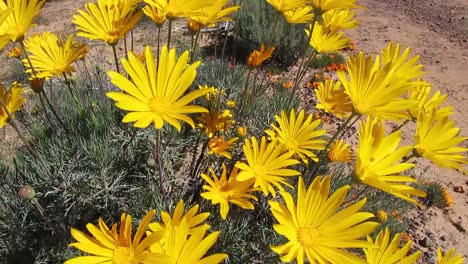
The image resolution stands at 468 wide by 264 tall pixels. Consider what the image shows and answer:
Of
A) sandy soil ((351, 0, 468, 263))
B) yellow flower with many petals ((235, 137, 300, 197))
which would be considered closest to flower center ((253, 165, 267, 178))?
yellow flower with many petals ((235, 137, 300, 197))

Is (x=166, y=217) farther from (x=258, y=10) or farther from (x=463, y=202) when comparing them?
(x=258, y=10)

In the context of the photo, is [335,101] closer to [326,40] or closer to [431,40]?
[326,40]

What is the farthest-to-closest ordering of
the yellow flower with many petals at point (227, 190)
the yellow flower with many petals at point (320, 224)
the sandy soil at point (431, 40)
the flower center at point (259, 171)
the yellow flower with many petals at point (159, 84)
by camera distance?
the sandy soil at point (431, 40) → the flower center at point (259, 171) → the yellow flower with many petals at point (227, 190) → the yellow flower with many petals at point (159, 84) → the yellow flower with many petals at point (320, 224)

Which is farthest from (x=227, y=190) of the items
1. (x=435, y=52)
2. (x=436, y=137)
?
(x=435, y=52)

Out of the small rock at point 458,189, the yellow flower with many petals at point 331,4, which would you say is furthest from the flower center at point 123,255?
the small rock at point 458,189

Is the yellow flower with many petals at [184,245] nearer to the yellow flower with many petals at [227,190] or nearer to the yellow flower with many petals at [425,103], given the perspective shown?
the yellow flower with many petals at [227,190]

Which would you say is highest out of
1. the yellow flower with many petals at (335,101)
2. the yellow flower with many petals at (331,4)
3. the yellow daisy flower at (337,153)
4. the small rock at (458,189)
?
the yellow flower with many petals at (331,4)

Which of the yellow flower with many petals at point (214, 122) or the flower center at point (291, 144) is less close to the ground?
the flower center at point (291, 144)
